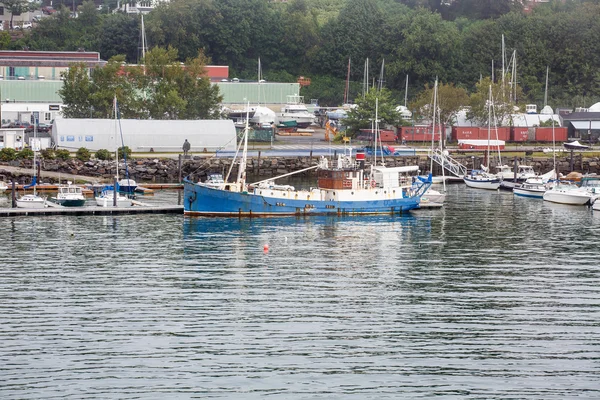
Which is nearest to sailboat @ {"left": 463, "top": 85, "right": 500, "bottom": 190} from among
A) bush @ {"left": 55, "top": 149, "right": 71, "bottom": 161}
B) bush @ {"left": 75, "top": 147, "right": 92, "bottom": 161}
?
bush @ {"left": 75, "top": 147, "right": 92, "bottom": 161}

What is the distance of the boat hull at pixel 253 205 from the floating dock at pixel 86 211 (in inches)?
68.4

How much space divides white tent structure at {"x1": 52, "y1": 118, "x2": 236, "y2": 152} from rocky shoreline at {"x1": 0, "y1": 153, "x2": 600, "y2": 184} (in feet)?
18.6

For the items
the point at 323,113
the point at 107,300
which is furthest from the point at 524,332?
the point at 323,113

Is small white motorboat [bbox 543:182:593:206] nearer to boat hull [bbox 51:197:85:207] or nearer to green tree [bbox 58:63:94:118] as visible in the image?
boat hull [bbox 51:197:85:207]

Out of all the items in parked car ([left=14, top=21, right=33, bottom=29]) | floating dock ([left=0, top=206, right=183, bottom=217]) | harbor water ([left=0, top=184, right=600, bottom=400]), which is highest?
parked car ([left=14, top=21, right=33, bottom=29])

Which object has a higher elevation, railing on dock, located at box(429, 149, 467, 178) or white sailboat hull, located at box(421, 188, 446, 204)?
railing on dock, located at box(429, 149, 467, 178)

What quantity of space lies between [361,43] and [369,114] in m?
40.3

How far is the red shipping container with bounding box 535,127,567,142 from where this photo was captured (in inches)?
4780

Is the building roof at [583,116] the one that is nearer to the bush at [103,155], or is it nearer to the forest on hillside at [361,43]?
the forest on hillside at [361,43]

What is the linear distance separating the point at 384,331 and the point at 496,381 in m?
6.83

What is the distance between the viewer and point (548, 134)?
122 meters

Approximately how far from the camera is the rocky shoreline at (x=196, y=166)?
90.2m

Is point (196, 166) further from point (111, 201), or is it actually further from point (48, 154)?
point (111, 201)

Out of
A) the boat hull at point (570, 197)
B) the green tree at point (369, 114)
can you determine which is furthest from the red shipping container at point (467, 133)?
the boat hull at point (570, 197)
